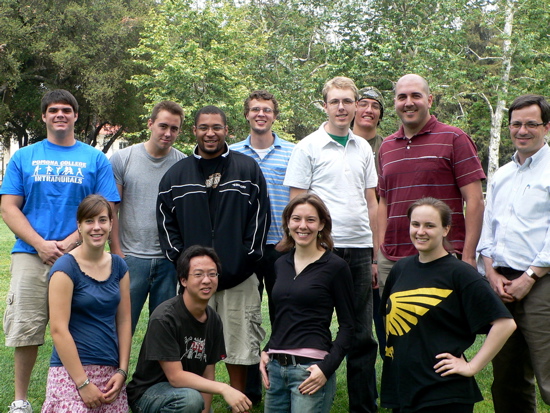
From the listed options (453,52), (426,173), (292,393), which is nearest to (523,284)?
(426,173)

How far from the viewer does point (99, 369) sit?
3809 millimetres

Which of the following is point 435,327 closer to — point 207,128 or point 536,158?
point 536,158

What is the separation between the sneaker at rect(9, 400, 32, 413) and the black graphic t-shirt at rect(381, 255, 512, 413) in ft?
8.77

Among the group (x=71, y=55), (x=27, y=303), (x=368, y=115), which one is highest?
(x=71, y=55)

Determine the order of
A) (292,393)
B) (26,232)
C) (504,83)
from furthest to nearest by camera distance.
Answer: (504,83), (26,232), (292,393)

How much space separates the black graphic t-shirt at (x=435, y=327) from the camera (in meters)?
3.19

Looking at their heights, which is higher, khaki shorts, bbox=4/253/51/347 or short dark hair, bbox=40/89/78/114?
short dark hair, bbox=40/89/78/114

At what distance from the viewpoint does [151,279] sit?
4.85m

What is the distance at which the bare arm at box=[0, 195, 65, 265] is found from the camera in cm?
429

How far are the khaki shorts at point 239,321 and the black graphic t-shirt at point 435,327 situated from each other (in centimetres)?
128

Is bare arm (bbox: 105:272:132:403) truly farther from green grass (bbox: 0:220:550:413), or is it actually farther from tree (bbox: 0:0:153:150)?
tree (bbox: 0:0:153:150)

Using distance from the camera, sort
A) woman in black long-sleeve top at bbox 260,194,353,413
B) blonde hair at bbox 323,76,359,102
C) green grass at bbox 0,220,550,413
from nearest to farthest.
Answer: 1. woman in black long-sleeve top at bbox 260,194,353,413
2. blonde hair at bbox 323,76,359,102
3. green grass at bbox 0,220,550,413

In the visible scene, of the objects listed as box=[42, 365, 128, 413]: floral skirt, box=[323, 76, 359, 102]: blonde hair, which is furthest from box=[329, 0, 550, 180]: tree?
box=[42, 365, 128, 413]: floral skirt

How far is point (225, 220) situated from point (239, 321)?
0.77m
